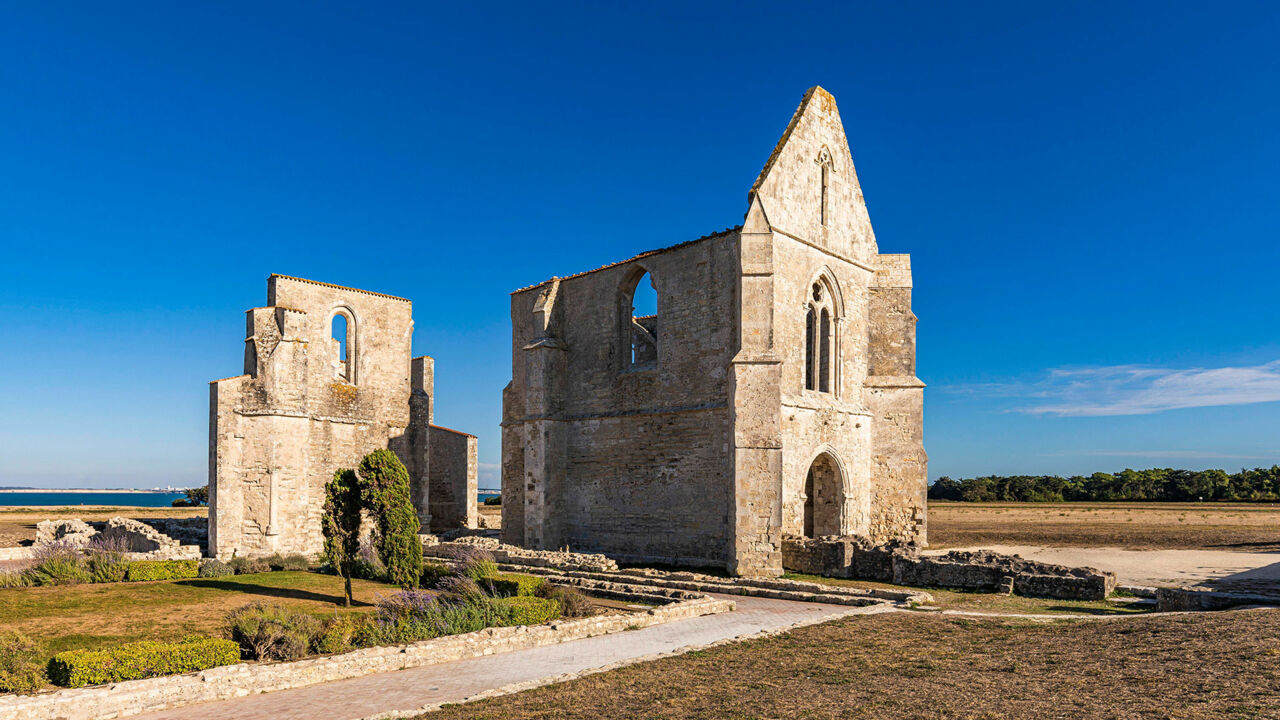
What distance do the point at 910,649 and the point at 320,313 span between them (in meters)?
21.6

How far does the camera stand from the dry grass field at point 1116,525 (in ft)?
87.1

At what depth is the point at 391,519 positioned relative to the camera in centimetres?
1468

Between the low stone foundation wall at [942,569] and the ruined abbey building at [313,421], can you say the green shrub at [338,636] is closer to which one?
the low stone foundation wall at [942,569]

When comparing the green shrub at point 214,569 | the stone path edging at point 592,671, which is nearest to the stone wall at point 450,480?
the green shrub at point 214,569

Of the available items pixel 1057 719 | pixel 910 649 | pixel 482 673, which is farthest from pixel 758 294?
pixel 1057 719

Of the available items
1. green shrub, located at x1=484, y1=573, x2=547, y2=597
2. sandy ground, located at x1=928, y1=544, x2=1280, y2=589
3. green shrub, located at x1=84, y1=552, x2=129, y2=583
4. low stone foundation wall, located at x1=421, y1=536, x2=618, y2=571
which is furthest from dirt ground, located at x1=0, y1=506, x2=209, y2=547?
sandy ground, located at x1=928, y1=544, x2=1280, y2=589

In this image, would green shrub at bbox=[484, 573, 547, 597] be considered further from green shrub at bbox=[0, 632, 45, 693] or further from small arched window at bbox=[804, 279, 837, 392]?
small arched window at bbox=[804, 279, 837, 392]

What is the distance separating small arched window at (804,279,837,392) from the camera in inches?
872

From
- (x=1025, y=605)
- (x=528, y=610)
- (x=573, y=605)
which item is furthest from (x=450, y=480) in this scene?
(x=1025, y=605)

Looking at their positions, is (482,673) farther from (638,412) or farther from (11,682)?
(638,412)

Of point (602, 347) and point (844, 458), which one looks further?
point (602, 347)

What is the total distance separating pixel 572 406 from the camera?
24.5 metres

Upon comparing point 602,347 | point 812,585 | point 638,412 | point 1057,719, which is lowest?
point 812,585

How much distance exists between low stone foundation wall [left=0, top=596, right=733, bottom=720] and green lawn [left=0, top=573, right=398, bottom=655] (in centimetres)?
424
